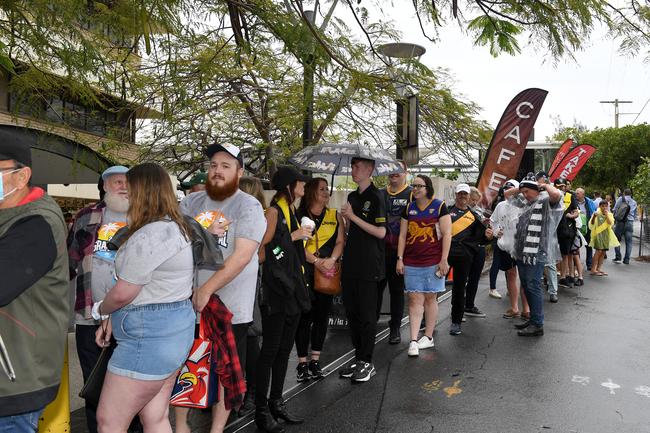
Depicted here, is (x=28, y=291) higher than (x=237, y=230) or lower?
lower

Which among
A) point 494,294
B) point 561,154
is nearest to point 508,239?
point 494,294

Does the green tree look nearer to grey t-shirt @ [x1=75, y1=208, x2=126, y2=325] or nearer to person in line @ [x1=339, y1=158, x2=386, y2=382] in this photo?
person in line @ [x1=339, y1=158, x2=386, y2=382]

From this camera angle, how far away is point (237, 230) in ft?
11.3

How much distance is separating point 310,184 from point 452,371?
2.25 m

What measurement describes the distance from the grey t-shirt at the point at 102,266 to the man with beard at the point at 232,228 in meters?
0.49

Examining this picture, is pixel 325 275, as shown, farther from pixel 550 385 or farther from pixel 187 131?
pixel 187 131

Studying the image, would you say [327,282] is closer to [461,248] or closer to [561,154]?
[461,248]

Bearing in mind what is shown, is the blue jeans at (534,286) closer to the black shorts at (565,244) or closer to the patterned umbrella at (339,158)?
the patterned umbrella at (339,158)

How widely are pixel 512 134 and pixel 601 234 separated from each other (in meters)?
4.23

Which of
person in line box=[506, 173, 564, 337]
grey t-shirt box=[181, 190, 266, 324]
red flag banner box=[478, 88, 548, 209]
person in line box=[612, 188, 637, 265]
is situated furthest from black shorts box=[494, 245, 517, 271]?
person in line box=[612, 188, 637, 265]

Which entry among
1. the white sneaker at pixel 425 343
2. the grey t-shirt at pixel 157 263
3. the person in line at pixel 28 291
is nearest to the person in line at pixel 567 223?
the white sneaker at pixel 425 343

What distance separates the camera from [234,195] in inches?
142

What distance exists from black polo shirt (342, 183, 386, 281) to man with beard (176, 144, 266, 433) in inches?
66.1

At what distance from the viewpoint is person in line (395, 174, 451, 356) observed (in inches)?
239
